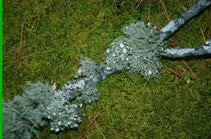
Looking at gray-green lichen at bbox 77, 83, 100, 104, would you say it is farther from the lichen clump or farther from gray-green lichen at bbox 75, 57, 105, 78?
the lichen clump

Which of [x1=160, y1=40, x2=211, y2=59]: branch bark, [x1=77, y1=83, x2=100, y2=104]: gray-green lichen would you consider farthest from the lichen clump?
[x1=77, y1=83, x2=100, y2=104]: gray-green lichen

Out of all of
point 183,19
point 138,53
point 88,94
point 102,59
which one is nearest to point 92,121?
point 88,94

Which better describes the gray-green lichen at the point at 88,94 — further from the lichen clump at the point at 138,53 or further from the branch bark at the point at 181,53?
the branch bark at the point at 181,53

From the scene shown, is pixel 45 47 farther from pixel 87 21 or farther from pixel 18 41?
pixel 87 21

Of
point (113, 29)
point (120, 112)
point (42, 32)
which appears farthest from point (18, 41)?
point (120, 112)

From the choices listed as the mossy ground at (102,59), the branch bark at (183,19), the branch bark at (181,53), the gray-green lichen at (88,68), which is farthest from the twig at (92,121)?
the branch bark at (183,19)

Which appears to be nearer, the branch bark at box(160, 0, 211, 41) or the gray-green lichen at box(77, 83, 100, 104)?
the gray-green lichen at box(77, 83, 100, 104)

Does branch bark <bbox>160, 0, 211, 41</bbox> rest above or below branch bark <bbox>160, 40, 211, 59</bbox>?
above
